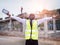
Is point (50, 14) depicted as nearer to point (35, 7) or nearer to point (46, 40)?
point (35, 7)

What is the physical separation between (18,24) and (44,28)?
29 centimetres

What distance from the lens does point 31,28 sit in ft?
4.47

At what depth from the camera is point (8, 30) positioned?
54.9 inches

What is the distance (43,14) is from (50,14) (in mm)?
78

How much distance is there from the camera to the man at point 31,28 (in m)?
1.34

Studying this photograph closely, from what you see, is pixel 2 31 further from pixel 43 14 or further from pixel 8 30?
pixel 43 14

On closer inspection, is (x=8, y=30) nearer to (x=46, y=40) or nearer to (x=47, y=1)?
(x=46, y=40)

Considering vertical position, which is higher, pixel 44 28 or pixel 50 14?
pixel 50 14

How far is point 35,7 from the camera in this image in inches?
54.9

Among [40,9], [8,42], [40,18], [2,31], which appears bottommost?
[8,42]

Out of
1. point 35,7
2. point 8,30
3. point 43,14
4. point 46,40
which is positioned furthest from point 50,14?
point 8,30

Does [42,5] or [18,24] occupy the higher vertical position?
[42,5]

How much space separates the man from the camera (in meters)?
1.34

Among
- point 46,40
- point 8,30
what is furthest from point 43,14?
point 8,30
